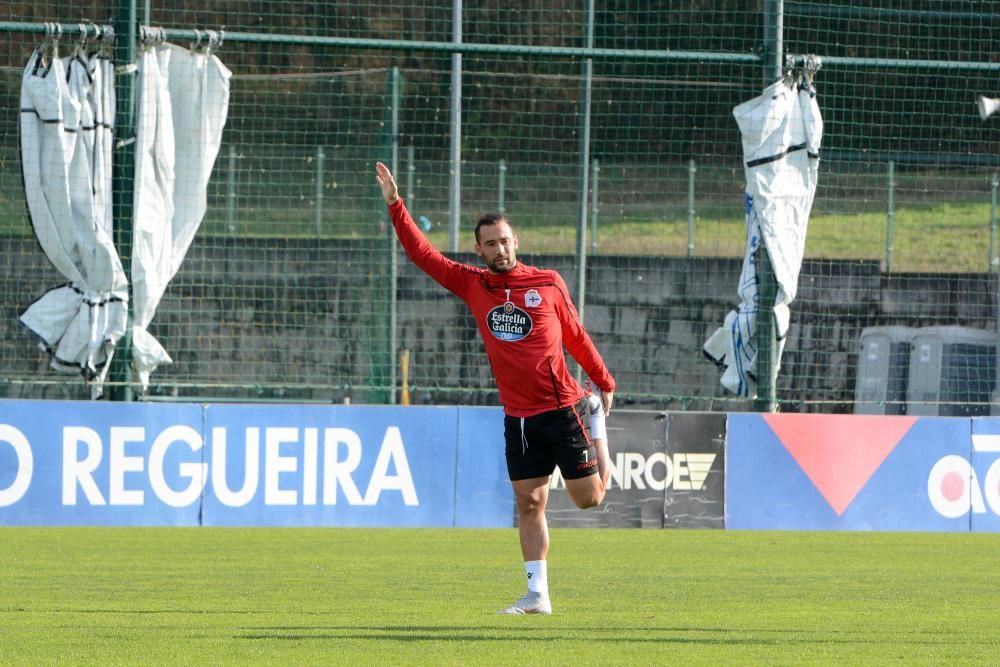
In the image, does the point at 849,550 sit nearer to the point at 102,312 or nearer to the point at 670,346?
the point at 102,312

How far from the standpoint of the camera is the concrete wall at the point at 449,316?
20.0 metres

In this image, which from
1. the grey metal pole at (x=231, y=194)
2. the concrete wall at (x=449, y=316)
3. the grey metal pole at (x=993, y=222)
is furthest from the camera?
the grey metal pole at (x=993, y=222)

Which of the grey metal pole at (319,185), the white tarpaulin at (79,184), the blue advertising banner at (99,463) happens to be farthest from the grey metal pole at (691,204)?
the blue advertising banner at (99,463)

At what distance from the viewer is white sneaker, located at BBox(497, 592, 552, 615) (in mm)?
8320

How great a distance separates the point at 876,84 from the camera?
18.3 metres

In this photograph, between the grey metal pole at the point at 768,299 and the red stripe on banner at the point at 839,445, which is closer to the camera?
the red stripe on banner at the point at 839,445

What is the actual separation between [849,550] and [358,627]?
5.91 metres

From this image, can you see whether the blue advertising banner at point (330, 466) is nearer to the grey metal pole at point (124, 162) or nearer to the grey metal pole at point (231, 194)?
the grey metal pole at point (124, 162)

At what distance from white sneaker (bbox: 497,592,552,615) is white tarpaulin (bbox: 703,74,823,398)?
7.05 m

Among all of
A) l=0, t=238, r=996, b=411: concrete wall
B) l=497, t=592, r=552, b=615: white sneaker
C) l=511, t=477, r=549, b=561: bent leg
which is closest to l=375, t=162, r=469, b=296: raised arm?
l=511, t=477, r=549, b=561: bent leg

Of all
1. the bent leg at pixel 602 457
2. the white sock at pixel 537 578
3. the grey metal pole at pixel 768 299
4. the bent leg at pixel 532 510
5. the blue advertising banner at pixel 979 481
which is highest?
the grey metal pole at pixel 768 299

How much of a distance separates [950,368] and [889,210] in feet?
9.60

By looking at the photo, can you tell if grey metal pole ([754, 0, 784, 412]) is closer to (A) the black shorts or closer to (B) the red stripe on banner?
(B) the red stripe on banner

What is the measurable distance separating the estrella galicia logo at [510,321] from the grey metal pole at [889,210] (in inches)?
513
